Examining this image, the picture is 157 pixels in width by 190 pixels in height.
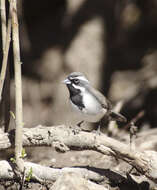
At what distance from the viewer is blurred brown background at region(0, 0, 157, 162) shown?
8.89 metres

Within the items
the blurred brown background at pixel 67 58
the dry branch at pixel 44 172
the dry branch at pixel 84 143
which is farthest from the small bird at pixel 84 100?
the blurred brown background at pixel 67 58

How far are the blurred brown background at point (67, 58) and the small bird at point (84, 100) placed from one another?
3263 millimetres

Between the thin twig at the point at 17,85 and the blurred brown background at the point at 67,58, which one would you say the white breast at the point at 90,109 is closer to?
the thin twig at the point at 17,85

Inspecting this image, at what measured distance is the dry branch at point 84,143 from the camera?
14.8ft

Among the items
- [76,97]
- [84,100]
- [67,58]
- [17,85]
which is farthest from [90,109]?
[67,58]

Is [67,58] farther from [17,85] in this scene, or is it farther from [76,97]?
[17,85]

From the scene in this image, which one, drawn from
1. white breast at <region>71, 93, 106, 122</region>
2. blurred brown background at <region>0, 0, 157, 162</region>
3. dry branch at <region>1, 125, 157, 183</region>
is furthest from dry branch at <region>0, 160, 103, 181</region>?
blurred brown background at <region>0, 0, 157, 162</region>

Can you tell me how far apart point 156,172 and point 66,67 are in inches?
191

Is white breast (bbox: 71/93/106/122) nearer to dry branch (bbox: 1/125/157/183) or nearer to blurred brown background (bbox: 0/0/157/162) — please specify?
dry branch (bbox: 1/125/157/183)

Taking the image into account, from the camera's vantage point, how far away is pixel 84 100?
546 centimetres

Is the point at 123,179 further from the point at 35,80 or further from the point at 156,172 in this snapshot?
the point at 35,80

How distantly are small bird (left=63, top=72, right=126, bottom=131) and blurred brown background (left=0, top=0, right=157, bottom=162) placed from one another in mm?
3263

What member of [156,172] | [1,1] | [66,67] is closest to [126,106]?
[66,67]

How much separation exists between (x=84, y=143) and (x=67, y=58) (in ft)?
15.4
